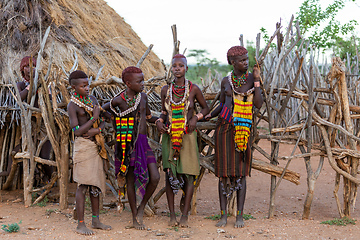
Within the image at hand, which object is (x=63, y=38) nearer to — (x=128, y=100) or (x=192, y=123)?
(x=128, y=100)

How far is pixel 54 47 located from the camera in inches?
216

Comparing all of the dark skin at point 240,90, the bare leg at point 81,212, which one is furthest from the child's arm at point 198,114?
the bare leg at point 81,212

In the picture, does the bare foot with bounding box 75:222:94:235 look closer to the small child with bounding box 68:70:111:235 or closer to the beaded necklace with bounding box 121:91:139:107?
the small child with bounding box 68:70:111:235

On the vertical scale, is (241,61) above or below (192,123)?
above

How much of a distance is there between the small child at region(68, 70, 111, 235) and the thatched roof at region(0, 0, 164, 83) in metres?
1.65

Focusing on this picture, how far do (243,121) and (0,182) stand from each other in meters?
3.66

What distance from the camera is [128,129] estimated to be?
3623mm

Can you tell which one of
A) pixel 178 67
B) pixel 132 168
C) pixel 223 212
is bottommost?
pixel 223 212

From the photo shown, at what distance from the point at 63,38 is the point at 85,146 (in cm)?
289

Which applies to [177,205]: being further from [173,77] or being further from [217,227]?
[173,77]

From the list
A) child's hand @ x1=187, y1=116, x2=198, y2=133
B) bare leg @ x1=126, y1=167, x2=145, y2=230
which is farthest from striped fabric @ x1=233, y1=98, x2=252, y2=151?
bare leg @ x1=126, y1=167, x2=145, y2=230

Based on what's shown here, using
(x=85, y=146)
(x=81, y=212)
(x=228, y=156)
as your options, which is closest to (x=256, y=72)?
(x=228, y=156)

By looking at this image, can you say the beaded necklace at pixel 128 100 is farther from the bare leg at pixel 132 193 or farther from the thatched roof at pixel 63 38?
the thatched roof at pixel 63 38

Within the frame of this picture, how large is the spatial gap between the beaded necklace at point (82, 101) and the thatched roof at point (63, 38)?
5.35ft
